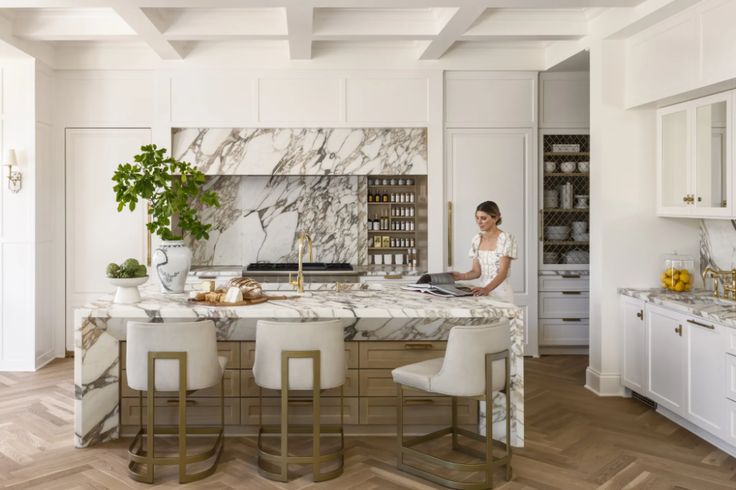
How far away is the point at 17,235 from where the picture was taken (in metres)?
5.80

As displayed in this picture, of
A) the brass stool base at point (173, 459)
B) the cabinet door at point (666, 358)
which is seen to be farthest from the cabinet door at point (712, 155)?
the brass stool base at point (173, 459)

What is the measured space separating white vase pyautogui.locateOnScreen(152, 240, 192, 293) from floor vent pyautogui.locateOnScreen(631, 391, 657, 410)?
350 cm

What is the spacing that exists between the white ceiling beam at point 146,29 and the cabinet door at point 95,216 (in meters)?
0.85

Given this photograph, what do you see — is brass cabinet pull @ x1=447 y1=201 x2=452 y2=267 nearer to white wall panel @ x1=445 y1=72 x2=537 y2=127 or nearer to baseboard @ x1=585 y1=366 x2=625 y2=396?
white wall panel @ x1=445 y1=72 x2=537 y2=127

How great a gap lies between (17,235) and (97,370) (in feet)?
8.89

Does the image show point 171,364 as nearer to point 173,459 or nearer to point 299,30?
point 173,459

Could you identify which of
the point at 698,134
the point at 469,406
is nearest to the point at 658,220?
the point at 698,134

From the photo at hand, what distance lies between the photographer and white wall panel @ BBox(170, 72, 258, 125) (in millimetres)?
6012

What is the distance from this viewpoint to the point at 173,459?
3.34 meters

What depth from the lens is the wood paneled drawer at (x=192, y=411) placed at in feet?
12.8

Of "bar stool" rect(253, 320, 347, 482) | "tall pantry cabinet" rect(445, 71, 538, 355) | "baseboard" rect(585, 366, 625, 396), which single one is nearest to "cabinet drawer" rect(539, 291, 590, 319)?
"tall pantry cabinet" rect(445, 71, 538, 355)

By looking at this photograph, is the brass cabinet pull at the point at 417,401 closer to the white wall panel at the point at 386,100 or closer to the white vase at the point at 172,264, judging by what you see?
the white vase at the point at 172,264

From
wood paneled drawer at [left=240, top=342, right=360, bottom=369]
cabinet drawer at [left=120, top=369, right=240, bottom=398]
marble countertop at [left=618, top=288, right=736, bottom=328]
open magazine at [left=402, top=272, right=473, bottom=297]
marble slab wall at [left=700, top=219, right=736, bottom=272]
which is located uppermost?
marble slab wall at [left=700, top=219, right=736, bottom=272]

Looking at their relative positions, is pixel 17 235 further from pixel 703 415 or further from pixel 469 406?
pixel 703 415
